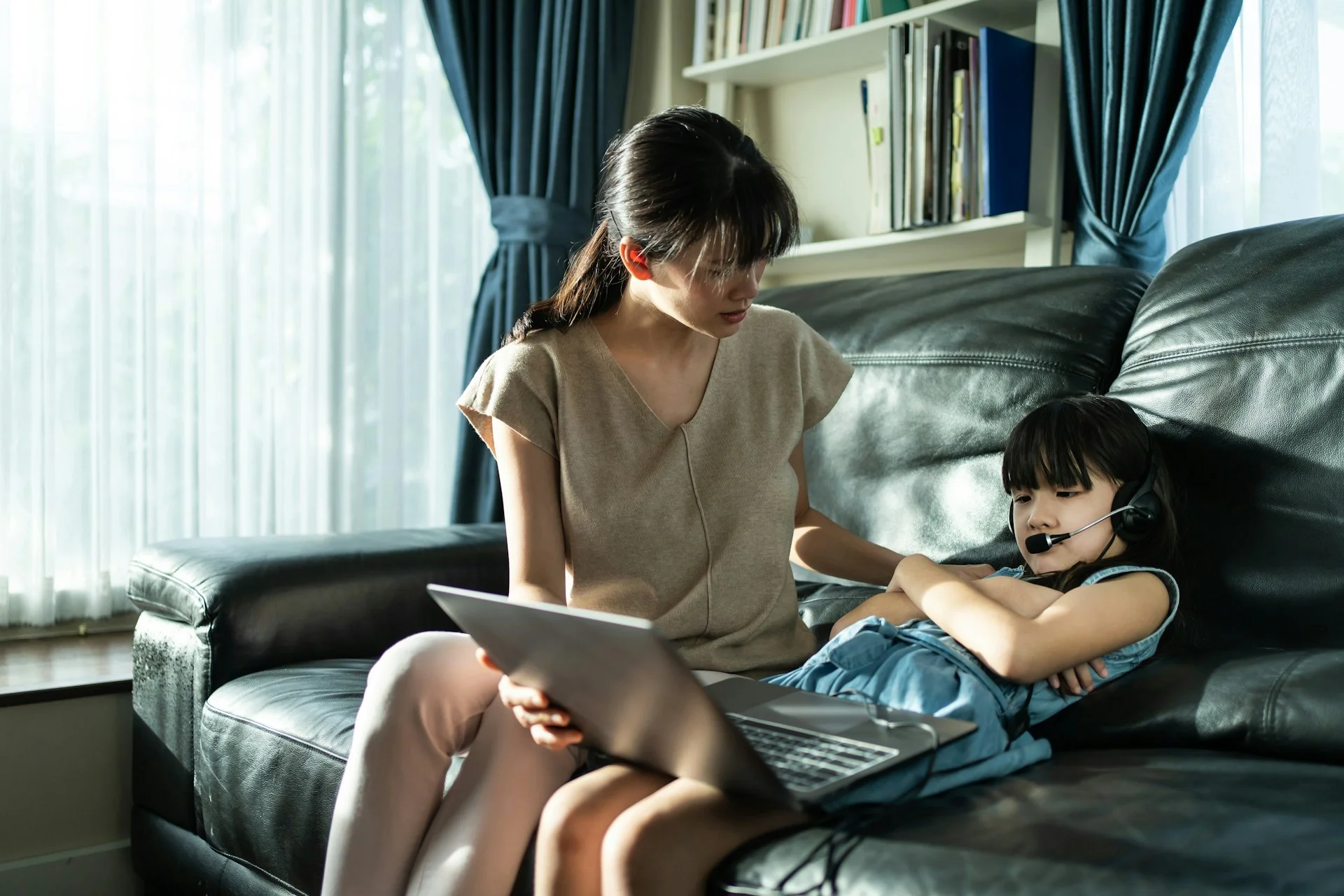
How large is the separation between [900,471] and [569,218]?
134 centimetres

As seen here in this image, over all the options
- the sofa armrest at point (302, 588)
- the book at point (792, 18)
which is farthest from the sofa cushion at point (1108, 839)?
the book at point (792, 18)

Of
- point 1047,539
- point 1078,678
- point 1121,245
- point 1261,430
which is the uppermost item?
point 1121,245

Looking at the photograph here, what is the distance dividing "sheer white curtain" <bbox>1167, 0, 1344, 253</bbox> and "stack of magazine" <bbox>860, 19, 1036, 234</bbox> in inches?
12.4

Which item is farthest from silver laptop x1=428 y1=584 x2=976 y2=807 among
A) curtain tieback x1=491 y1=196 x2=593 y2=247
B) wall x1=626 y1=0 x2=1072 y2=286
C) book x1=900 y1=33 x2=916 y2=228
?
curtain tieback x1=491 y1=196 x2=593 y2=247

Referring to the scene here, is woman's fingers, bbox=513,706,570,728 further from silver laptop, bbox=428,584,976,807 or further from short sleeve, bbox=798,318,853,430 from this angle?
short sleeve, bbox=798,318,853,430

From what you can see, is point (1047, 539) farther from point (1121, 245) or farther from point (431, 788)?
point (1121, 245)

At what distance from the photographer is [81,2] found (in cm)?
228

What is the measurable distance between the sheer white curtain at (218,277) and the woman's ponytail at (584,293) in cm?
126

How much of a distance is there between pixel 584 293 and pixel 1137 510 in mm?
671

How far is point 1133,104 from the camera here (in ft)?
6.55

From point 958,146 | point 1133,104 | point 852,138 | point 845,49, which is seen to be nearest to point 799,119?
point 852,138

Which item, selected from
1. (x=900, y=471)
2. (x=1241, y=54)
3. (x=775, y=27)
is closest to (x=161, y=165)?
(x=775, y=27)

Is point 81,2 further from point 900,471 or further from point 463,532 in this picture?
point 900,471

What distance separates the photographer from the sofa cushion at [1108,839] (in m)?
0.82
